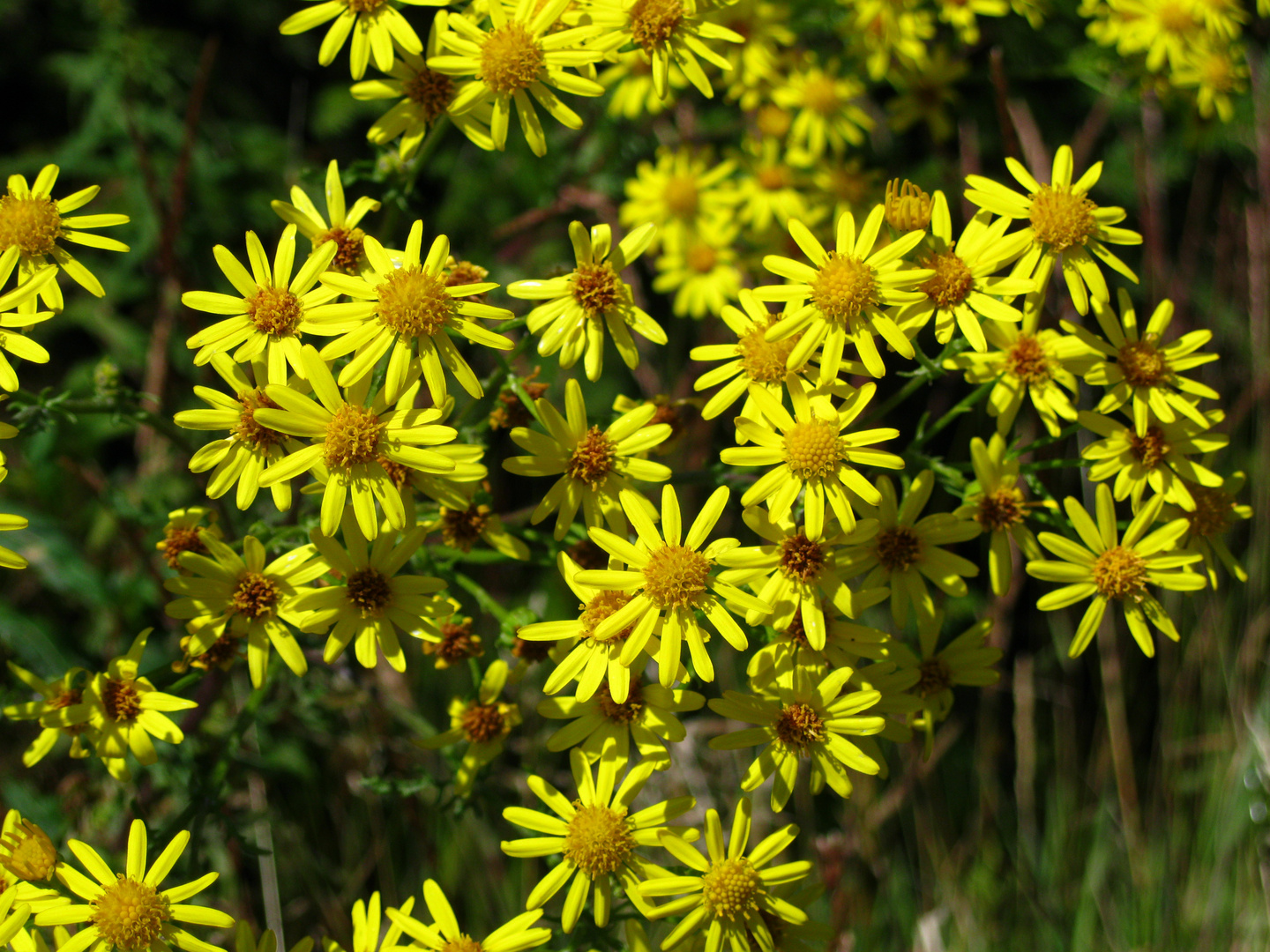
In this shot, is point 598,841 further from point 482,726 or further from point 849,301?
point 849,301

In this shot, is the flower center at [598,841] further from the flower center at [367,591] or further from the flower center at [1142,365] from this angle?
the flower center at [1142,365]

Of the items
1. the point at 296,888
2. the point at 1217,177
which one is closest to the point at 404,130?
the point at 296,888

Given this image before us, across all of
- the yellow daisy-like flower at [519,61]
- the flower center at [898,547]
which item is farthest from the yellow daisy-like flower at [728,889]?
the yellow daisy-like flower at [519,61]

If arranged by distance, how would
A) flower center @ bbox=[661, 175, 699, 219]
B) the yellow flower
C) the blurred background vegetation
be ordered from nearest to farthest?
the yellow flower → the blurred background vegetation → flower center @ bbox=[661, 175, 699, 219]

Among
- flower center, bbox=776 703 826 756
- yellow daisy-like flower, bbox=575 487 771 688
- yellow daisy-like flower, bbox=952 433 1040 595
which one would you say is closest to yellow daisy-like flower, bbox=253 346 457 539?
yellow daisy-like flower, bbox=575 487 771 688

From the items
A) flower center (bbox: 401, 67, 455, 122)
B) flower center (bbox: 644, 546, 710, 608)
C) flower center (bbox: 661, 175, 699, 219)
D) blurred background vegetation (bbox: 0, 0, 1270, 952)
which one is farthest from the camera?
flower center (bbox: 661, 175, 699, 219)

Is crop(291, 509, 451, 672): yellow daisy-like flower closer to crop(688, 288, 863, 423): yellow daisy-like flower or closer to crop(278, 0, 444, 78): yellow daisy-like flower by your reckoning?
crop(688, 288, 863, 423): yellow daisy-like flower

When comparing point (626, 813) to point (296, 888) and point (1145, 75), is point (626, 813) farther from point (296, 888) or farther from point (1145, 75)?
point (1145, 75)
